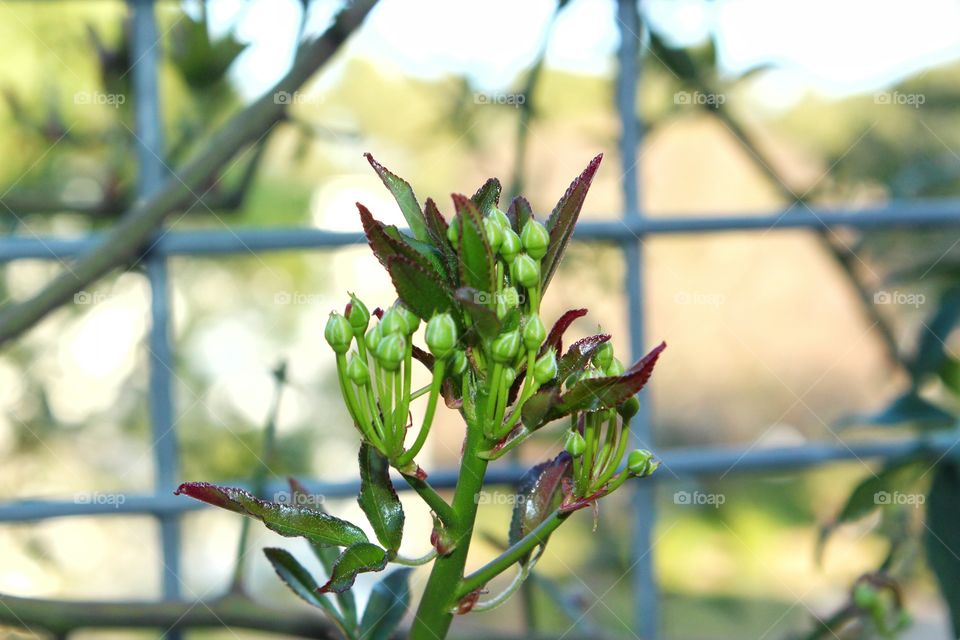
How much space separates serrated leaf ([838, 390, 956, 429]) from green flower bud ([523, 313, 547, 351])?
0.50m

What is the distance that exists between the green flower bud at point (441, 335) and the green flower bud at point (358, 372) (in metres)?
0.02

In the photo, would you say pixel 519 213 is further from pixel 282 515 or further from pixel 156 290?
pixel 156 290

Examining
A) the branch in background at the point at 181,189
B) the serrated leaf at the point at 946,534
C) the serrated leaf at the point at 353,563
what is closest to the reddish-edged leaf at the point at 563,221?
the serrated leaf at the point at 353,563

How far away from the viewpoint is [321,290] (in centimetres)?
92

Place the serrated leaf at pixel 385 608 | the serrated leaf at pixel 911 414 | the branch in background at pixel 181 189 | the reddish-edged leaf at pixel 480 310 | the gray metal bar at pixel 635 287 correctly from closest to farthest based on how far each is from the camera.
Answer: the reddish-edged leaf at pixel 480 310 → the serrated leaf at pixel 385 608 → the branch in background at pixel 181 189 → the serrated leaf at pixel 911 414 → the gray metal bar at pixel 635 287

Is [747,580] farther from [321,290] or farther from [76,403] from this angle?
[76,403]

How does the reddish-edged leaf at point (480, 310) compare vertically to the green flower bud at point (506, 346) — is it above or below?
above

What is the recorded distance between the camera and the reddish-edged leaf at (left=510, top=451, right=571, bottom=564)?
1.17 feet

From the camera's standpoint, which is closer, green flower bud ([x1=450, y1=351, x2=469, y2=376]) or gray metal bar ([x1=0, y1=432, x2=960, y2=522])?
green flower bud ([x1=450, y1=351, x2=469, y2=376])

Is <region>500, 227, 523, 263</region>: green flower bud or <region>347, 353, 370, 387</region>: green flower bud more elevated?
<region>500, 227, 523, 263</region>: green flower bud

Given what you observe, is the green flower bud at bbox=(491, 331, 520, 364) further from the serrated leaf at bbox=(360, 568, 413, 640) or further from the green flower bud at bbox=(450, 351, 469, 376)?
the serrated leaf at bbox=(360, 568, 413, 640)

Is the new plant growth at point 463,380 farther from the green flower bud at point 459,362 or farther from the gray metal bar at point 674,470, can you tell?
the gray metal bar at point 674,470

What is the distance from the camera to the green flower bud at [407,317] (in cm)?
29

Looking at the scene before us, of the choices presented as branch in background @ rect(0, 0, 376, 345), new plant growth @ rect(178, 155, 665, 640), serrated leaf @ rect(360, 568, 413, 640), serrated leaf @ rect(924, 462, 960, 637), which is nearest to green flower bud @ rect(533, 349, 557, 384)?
new plant growth @ rect(178, 155, 665, 640)
